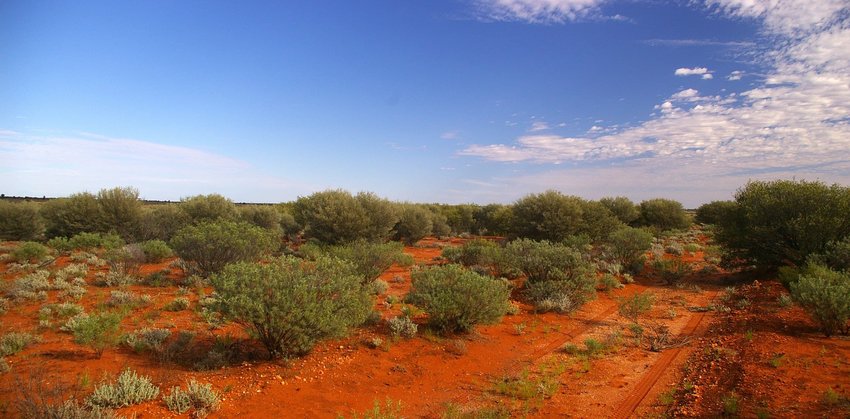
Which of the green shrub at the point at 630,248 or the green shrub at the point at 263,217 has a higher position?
the green shrub at the point at 263,217

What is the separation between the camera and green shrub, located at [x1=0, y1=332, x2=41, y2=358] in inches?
256

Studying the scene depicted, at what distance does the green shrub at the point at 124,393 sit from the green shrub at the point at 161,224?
17660 millimetres

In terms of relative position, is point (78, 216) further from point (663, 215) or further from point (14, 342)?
point (663, 215)

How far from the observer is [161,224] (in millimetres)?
21750

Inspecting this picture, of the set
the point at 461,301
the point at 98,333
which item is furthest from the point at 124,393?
the point at 461,301

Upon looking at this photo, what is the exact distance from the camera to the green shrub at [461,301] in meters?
8.85

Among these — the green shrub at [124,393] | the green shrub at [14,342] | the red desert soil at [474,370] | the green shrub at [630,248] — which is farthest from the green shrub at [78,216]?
the green shrub at [630,248]

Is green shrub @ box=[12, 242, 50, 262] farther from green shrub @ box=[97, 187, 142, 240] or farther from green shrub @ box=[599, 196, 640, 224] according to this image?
green shrub @ box=[599, 196, 640, 224]

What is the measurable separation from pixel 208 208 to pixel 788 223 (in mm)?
25678

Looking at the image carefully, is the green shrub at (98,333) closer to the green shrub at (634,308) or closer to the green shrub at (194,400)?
the green shrub at (194,400)

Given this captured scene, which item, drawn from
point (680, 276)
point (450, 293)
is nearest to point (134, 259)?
point (450, 293)

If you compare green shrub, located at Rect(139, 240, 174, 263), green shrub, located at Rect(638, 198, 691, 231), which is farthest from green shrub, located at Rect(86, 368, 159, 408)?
green shrub, located at Rect(638, 198, 691, 231)

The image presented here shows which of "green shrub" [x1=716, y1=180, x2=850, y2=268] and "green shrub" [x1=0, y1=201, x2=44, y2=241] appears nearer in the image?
"green shrub" [x1=716, y1=180, x2=850, y2=268]

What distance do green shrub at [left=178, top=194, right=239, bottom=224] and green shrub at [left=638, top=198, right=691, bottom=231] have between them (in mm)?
33239
